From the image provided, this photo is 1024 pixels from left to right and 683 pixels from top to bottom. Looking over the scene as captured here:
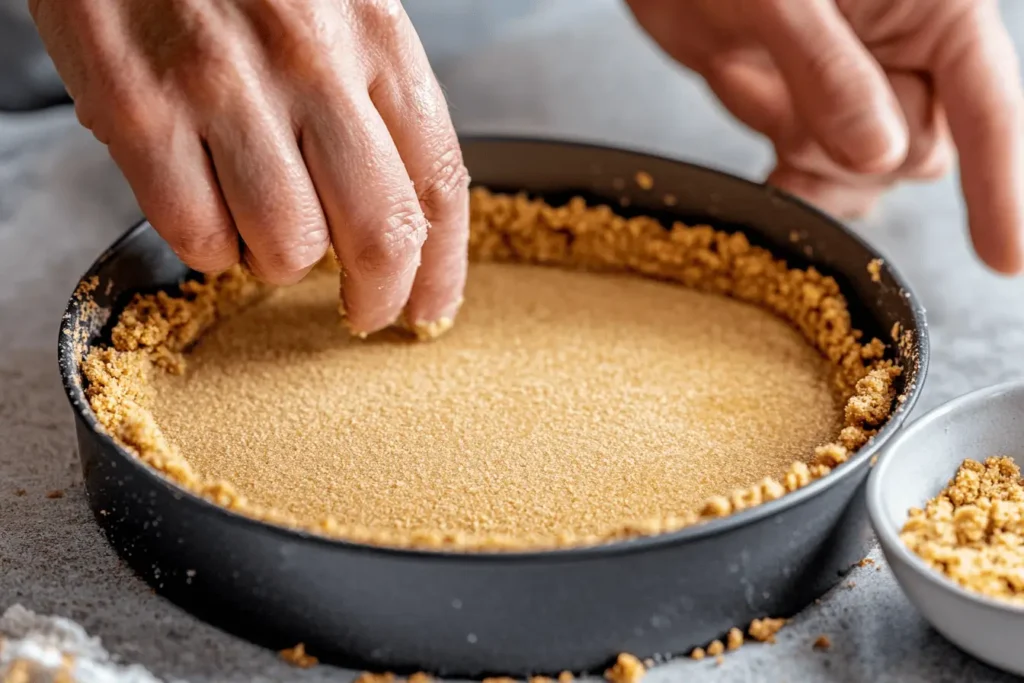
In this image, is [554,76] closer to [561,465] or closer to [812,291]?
[812,291]

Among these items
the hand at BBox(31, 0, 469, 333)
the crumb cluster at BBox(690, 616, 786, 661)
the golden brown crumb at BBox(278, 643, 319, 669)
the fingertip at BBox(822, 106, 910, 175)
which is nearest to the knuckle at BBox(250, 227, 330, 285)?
the hand at BBox(31, 0, 469, 333)

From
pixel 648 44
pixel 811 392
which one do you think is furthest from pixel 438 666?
pixel 648 44

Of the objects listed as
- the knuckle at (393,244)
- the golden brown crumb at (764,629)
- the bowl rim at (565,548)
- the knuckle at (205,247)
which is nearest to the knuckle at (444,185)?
the knuckle at (393,244)

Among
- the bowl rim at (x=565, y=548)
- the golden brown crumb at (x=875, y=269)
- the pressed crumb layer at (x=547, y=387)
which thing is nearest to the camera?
the bowl rim at (x=565, y=548)

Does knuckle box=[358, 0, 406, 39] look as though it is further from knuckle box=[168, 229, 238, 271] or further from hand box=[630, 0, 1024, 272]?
hand box=[630, 0, 1024, 272]

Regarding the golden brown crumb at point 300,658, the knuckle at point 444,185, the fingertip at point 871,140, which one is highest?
the knuckle at point 444,185

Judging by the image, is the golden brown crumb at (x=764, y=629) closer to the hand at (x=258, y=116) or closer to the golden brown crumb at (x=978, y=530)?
the golden brown crumb at (x=978, y=530)

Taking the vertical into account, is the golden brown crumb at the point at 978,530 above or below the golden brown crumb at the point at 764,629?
above
